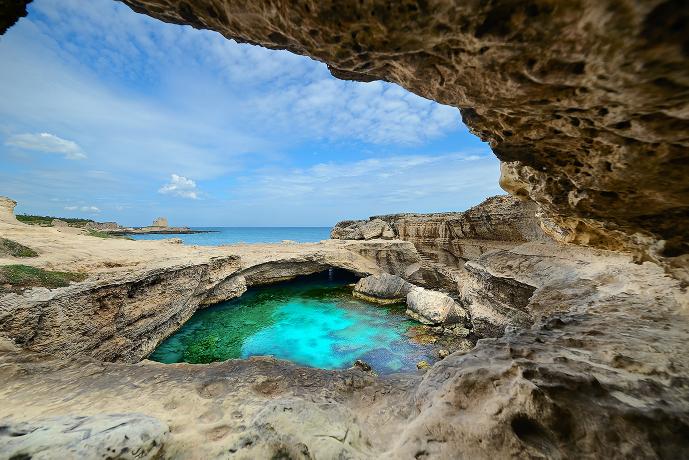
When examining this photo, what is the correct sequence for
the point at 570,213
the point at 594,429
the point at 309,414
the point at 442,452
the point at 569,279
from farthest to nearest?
the point at 569,279
the point at 570,213
the point at 309,414
the point at 442,452
the point at 594,429

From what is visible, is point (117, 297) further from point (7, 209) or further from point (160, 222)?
point (160, 222)

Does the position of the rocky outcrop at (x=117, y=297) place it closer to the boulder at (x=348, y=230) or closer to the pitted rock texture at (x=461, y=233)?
the boulder at (x=348, y=230)

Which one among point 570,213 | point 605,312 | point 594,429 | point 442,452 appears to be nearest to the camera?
point 594,429

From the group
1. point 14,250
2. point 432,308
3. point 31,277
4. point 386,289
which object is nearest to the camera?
point 31,277

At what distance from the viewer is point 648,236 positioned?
3770 millimetres

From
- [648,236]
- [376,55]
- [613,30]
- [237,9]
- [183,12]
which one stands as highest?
[183,12]

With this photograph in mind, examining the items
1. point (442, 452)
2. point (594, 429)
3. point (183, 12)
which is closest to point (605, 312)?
point (594, 429)

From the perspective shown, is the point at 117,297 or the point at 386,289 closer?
the point at 117,297

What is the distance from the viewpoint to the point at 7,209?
1845 centimetres

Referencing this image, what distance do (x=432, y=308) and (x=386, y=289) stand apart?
4047mm

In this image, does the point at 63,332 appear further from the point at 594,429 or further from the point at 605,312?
the point at 605,312

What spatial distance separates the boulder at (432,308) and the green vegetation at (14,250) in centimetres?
1532

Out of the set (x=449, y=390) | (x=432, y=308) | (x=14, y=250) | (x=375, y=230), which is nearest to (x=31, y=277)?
(x=14, y=250)

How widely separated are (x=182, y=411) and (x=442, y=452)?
3.01 metres
